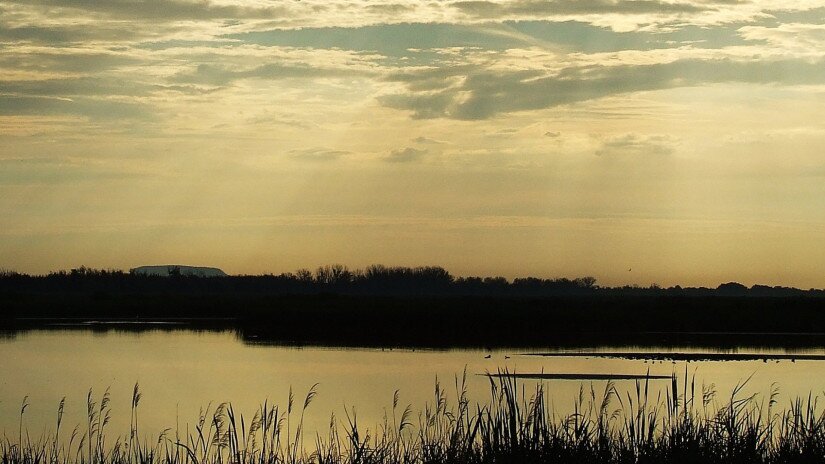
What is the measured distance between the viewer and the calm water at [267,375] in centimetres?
1806

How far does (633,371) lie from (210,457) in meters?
14.3

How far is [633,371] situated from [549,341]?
12285mm

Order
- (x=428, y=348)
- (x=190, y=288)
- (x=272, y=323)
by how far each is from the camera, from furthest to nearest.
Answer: (x=190, y=288) → (x=272, y=323) → (x=428, y=348)

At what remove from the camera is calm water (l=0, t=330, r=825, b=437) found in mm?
18062

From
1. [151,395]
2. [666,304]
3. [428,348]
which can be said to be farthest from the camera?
[666,304]

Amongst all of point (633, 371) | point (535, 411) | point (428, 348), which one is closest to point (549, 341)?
point (428, 348)

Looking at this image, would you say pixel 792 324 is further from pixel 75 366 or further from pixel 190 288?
pixel 190 288

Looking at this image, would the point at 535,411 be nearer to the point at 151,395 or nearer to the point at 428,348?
the point at 151,395

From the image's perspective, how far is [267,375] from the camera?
77.5 feet

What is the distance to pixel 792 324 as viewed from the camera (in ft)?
148

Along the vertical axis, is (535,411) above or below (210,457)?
above

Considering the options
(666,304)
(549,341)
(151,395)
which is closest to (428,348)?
(549,341)

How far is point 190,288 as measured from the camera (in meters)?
112

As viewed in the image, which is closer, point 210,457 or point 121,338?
point 210,457
